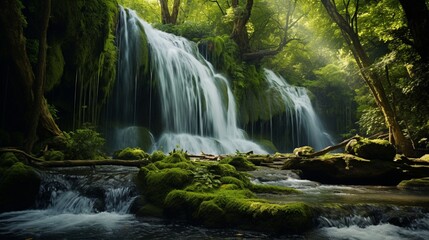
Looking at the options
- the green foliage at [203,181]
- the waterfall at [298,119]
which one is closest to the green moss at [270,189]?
the green foliage at [203,181]

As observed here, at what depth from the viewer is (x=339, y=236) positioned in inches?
196

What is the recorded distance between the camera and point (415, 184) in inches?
383

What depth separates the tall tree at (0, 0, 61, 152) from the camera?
382 inches

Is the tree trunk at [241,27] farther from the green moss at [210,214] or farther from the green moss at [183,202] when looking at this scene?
the green moss at [210,214]

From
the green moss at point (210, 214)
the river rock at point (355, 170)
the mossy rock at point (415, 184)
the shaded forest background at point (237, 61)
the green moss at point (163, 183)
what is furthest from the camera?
the river rock at point (355, 170)

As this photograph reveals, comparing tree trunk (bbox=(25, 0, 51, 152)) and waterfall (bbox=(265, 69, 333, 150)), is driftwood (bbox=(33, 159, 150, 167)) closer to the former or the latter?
tree trunk (bbox=(25, 0, 51, 152))

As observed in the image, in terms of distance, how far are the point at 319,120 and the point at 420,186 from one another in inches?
814

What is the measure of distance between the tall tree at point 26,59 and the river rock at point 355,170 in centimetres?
891

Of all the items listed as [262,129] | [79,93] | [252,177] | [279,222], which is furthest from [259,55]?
Answer: [279,222]

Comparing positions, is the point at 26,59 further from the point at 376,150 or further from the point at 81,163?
the point at 376,150

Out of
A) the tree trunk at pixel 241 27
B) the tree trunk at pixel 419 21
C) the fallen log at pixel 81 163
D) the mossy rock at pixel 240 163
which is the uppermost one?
the tree trunk at pixel 241 27

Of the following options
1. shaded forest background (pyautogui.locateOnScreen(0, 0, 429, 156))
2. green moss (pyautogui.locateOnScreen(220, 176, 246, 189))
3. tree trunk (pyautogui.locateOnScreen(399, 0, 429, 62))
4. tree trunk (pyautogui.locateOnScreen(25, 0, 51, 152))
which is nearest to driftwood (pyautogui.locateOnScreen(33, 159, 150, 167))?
shaded forest background (pyautogui.locateOnScreen(0, 0, 429, 156))

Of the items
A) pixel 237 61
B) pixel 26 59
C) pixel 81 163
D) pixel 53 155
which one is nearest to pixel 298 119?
pixel 237 61

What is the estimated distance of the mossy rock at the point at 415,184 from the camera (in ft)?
30.9
